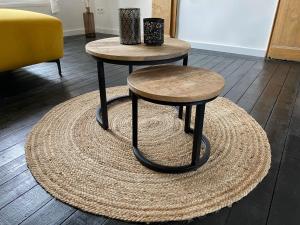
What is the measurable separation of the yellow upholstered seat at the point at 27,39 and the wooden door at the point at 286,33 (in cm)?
245

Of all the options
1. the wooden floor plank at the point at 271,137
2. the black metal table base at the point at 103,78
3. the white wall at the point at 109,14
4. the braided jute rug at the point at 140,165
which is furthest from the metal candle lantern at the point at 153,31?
the white wall at the point at 109,14

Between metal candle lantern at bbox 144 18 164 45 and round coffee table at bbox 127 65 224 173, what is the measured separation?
19 cm

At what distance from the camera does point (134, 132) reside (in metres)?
1.33

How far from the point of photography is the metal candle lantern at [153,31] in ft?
4.55

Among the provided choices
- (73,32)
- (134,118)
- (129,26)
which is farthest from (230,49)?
(73,32)

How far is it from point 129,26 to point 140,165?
2.55 ft

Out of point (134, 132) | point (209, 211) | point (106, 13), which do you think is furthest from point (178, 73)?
point (106, 13)

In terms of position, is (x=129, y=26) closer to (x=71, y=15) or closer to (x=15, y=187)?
(x=15, y=187)

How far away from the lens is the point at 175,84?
1.12m

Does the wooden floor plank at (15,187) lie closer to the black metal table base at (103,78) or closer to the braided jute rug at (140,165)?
the braided jute rug at (140,165)

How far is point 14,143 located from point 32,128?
17cm

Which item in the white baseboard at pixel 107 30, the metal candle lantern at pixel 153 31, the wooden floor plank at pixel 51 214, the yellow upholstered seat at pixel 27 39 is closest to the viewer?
the wooden floor plank at pixel 51 214

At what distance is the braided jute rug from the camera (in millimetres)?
1046

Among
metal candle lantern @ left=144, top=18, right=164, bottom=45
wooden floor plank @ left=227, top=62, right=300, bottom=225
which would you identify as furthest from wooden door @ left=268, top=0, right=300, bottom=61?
metal candle lantern @ left=144, top=18, right=164, bottom=45
